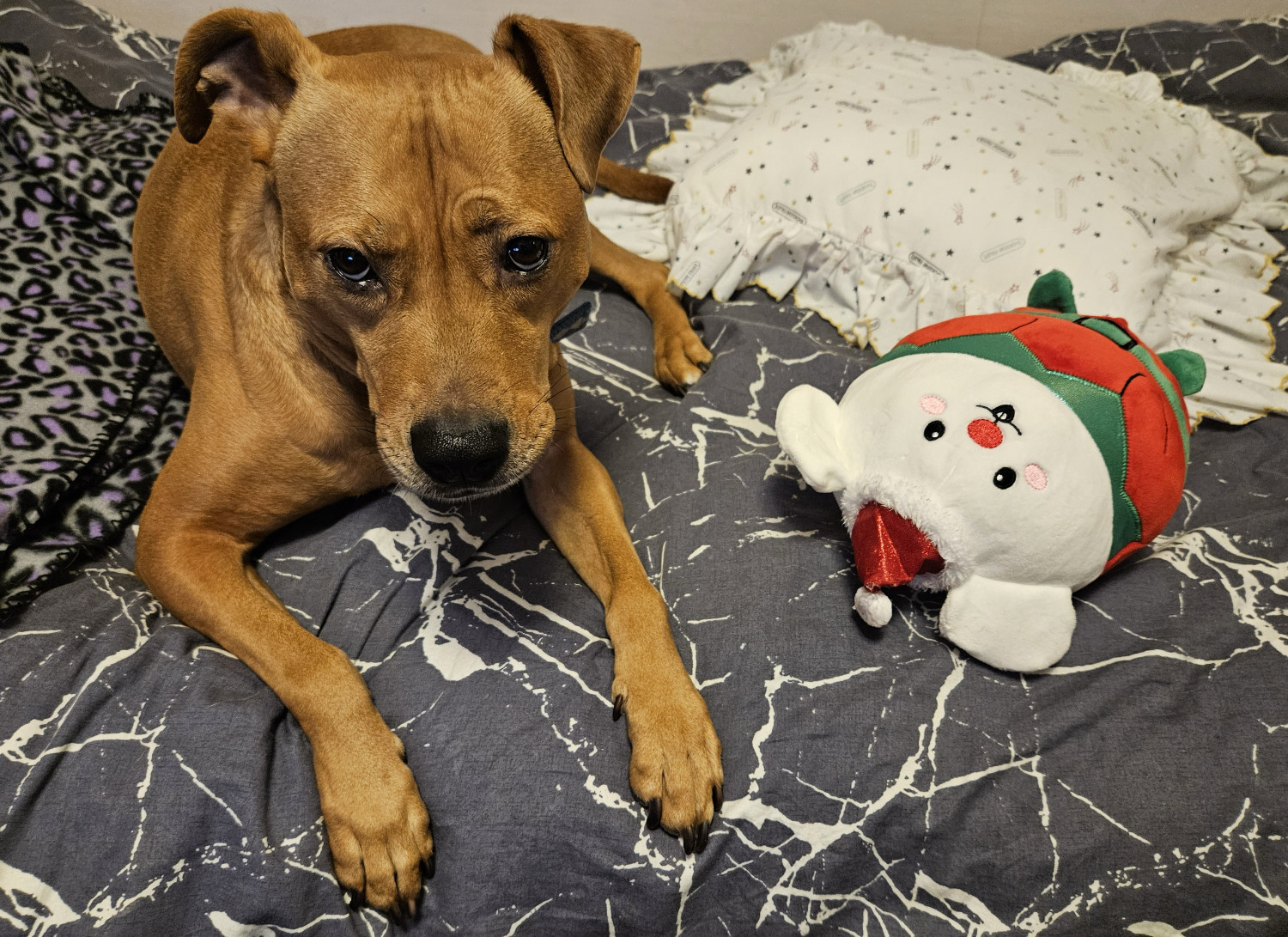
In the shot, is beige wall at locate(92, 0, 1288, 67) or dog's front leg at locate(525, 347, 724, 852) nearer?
dog's front leg at locate(525, 347, 724, 852)

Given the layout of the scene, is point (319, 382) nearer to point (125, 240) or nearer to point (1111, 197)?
point (125, 240)

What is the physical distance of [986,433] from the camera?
1398 millimetres

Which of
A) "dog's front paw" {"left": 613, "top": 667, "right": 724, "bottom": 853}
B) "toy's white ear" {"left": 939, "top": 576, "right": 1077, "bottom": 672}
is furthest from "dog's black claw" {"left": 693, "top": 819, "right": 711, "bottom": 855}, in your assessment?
"toy's white ear" {"left": 939, "top": 576, "right": 1077, "bottom": 672}

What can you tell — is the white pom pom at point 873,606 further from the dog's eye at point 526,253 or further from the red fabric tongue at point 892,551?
the dog's eye at point 526,253

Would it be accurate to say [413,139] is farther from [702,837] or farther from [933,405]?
[702,837]

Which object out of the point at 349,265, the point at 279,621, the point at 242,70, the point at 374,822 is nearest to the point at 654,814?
the point at 374,822

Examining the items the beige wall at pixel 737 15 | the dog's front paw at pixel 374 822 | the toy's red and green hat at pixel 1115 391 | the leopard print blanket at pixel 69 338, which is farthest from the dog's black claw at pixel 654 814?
the beige wall at pixel 737 15

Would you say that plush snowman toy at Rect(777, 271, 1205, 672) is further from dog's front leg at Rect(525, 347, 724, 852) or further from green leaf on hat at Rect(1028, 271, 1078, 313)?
dog's front leg at Rect(525, 347, 724, 852)

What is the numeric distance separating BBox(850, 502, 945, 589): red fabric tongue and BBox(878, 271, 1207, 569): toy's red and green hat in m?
0.37

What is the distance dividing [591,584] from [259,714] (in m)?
0.75

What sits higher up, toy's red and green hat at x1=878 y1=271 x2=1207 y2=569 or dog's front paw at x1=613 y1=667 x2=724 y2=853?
toy's red and green hat at x1=878 y1=271 x2=1207 y2=569

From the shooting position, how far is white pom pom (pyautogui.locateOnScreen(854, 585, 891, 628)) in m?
1.54

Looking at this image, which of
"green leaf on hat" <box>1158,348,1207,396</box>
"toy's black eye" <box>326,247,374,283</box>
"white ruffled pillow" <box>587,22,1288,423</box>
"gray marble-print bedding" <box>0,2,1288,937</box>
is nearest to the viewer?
"gray marble-print bedding" <box>0,2,1288,937</box>

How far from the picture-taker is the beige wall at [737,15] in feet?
12.5
